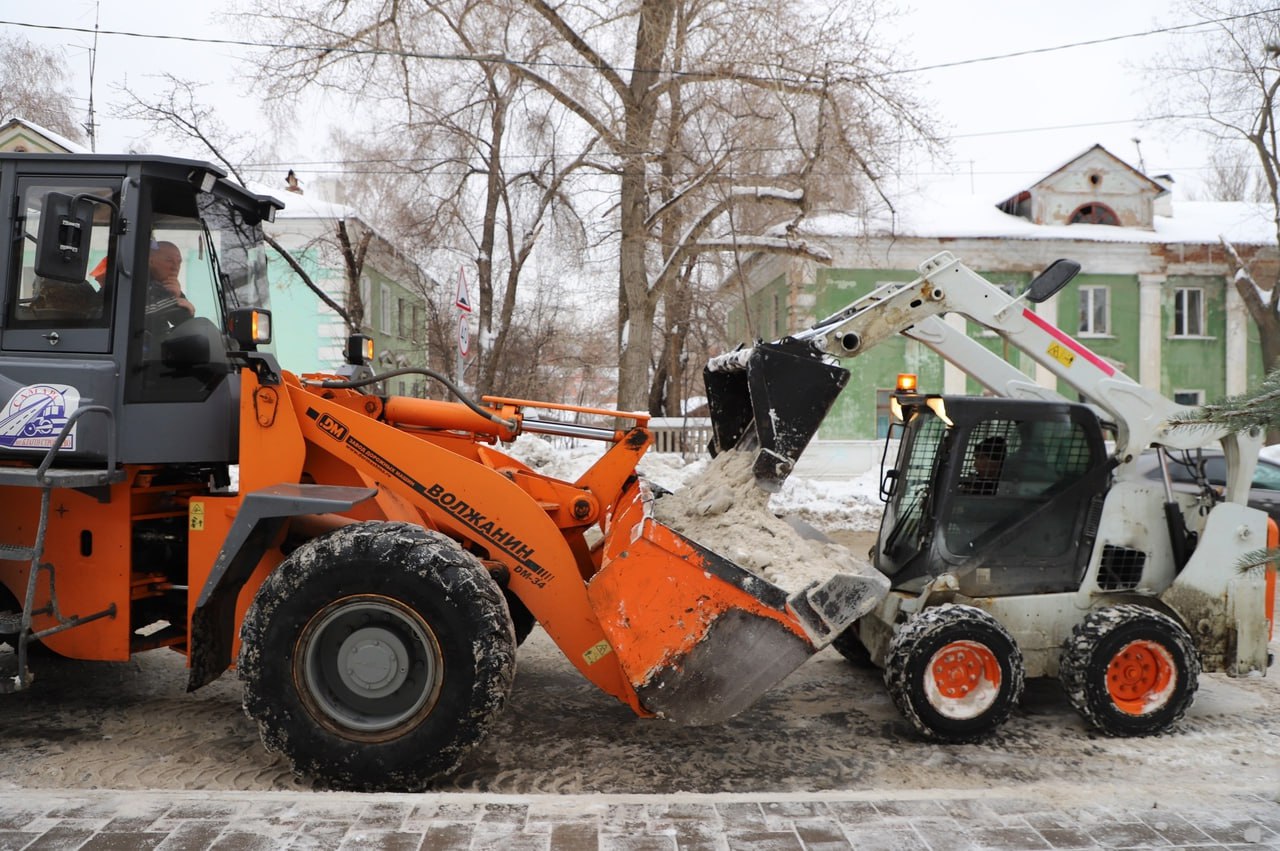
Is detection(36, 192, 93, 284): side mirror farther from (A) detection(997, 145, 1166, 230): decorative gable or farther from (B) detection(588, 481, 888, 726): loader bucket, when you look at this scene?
(A) detection(997, 145, 1166, 230): decorative gable

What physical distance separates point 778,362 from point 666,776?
2.02 metres

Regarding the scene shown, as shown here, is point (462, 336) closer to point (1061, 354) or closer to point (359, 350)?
point (359, 350)

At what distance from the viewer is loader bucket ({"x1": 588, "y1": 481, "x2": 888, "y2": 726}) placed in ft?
14.2

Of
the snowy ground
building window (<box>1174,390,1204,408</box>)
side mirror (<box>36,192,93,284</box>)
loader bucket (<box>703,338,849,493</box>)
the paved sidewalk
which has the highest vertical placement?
building window (<box>1174,390,1204,408</box>)

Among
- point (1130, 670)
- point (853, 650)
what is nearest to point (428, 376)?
point (853, 650)

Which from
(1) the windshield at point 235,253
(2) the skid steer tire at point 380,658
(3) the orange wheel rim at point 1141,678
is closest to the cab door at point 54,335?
(1) the windshield at point 235,253

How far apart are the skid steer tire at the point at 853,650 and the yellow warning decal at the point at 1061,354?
2096mm

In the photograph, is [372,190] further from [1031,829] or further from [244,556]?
[1031,829]

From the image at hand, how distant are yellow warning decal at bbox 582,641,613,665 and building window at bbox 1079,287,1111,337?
2337cm

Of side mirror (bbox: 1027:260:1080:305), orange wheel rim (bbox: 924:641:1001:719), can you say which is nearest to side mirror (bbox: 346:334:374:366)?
orange wheel rim (bbox: 924:641:1001:719)

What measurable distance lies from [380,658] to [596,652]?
997 mm

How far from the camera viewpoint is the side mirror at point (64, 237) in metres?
4.20

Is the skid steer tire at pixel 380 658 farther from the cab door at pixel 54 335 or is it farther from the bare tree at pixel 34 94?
the bare tree at pixel 34 94

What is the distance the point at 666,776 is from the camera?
4586 mm
